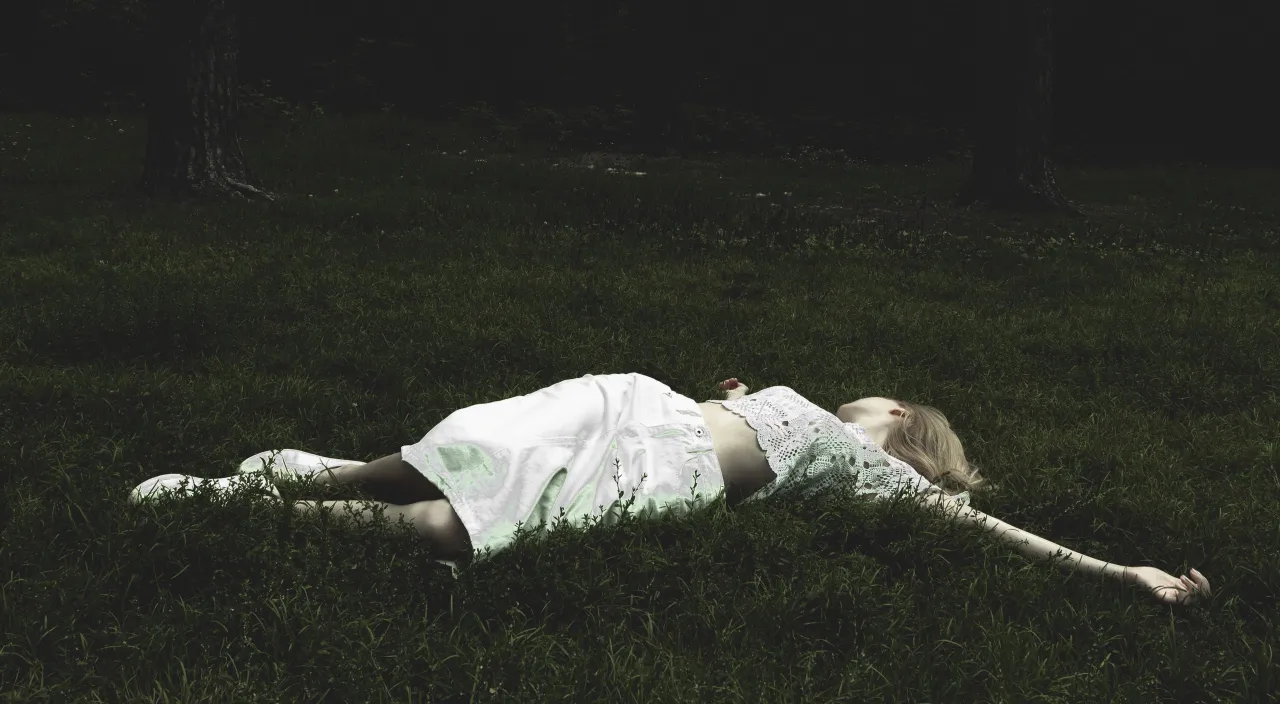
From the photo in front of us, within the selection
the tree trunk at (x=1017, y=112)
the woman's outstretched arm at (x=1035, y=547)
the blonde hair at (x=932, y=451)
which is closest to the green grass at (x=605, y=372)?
the woman's outstretched arm at (x=1035, y=547)

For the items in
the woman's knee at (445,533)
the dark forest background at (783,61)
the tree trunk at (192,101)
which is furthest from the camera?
the dark forest background at (783,61)

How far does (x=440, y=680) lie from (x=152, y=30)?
2071 centimetres

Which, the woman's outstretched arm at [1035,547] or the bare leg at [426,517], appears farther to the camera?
the woman's outstretched arm at [1035,547]

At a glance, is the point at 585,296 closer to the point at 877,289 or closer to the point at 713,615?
the point at 877,289

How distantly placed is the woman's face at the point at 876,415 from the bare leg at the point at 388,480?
1.95 meters

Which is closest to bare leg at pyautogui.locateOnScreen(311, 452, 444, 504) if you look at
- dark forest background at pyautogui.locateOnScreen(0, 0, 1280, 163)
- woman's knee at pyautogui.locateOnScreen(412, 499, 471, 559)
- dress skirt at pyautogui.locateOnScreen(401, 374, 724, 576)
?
dress skirt at pyautogui.locateOnScreen(401, 374, 724, 576)

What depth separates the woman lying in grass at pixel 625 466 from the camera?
315cm

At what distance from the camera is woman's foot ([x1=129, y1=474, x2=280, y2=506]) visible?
3172 millimetres

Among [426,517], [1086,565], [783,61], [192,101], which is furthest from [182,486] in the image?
[783,61]

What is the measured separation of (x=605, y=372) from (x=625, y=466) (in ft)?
6.87

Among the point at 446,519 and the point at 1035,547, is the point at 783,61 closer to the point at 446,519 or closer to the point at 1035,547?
the point at 1035,547

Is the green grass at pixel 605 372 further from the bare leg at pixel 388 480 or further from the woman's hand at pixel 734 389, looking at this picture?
the woman's hand at pixel 734 389

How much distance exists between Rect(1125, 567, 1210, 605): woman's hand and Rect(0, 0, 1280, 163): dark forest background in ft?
53.7

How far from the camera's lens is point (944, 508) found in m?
3.53
